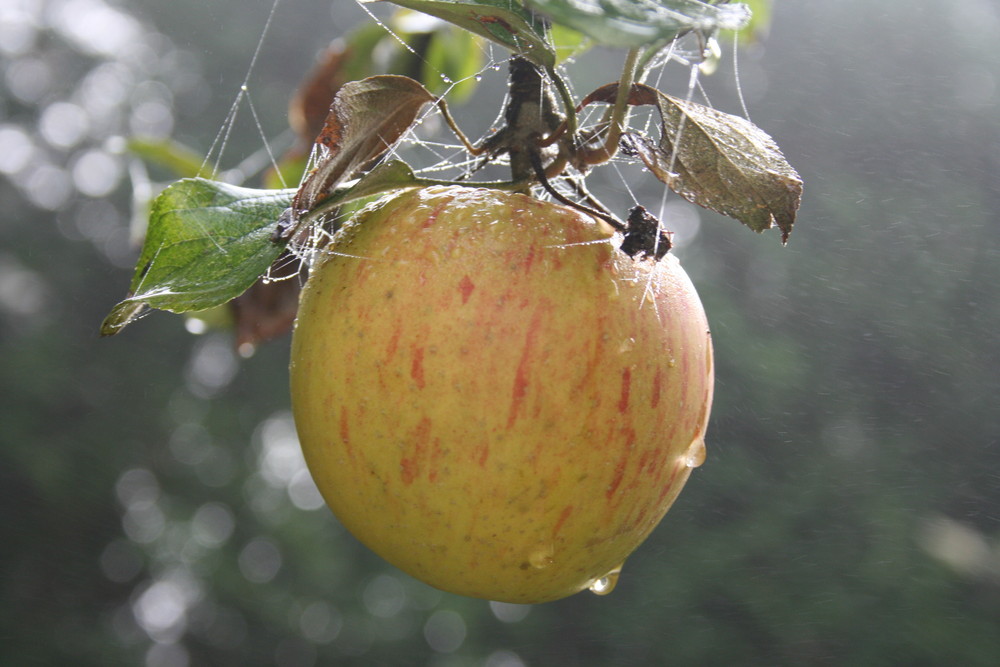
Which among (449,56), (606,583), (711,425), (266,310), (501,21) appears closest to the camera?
(501,21)

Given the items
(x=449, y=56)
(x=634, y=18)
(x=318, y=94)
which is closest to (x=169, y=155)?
(x=318, y=94)

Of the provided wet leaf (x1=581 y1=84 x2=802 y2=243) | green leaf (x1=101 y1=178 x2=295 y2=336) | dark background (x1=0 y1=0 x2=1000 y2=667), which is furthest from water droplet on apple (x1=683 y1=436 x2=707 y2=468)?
dark background (x1=0 y1=0 x2=1000 y2=667)

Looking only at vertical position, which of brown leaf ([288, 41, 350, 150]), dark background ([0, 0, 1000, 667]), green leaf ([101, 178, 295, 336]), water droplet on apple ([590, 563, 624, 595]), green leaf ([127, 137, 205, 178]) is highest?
green leaf ([101, 178, 295, 336])

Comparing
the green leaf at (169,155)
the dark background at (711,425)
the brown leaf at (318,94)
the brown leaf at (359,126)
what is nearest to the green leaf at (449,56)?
the brown leaf at (318,94)

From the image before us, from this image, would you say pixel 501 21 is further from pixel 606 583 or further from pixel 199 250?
pixel 606 583

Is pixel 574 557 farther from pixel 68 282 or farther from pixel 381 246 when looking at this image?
pixel 68 282

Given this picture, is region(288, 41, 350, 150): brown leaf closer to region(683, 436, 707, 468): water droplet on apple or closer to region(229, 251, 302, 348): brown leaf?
region(229, 251, 302, 348): brown leaf
